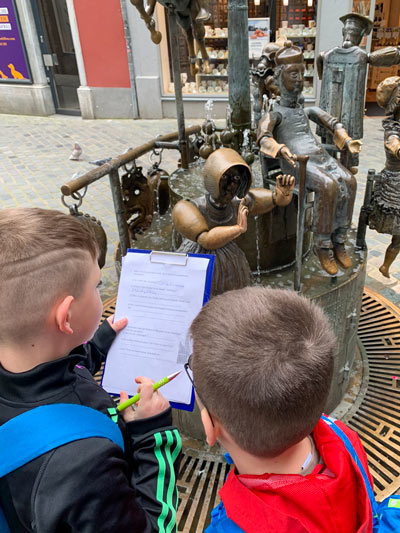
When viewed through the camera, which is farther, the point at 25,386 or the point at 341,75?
the point at 341,75

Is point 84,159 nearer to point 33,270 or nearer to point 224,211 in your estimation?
point 224,211

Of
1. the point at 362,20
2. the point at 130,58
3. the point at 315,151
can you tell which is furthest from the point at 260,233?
the point at 130,58

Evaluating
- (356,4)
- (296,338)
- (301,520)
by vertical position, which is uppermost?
(356,4)

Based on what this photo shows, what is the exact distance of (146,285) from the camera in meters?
1.81

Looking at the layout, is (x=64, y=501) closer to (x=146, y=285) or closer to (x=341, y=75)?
(x=146, y=285)

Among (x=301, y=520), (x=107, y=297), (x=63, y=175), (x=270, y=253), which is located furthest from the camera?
(x=63, y=175)

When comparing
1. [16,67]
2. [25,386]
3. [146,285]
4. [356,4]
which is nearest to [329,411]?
[146,285]

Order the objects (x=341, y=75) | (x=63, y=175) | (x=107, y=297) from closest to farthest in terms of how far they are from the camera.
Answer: (x=341, y=75)
(x=107, y=297)
(x=63, y=175)

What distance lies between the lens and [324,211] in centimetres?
270

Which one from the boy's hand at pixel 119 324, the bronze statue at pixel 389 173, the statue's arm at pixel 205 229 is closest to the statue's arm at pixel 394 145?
the bronze statue at pixel 389 173

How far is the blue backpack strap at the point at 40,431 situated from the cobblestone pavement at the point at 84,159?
306 centimetres

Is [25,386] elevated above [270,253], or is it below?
above

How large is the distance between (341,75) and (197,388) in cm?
315

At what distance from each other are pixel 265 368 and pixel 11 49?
1319cm
